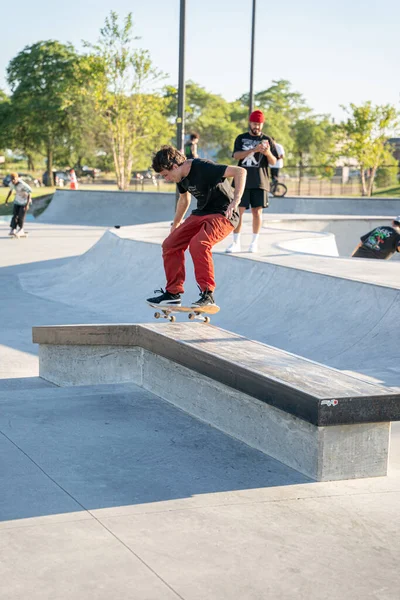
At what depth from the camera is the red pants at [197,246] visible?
687 centimetres

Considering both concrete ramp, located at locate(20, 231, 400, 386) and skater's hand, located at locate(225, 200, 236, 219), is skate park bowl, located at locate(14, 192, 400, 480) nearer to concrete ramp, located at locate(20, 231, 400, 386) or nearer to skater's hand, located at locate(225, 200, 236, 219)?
concrete ramp, located at locate(20, 231, 400, 386)

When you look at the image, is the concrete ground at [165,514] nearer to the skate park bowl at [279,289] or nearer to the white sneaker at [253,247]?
the skate park bowl at [279,289]

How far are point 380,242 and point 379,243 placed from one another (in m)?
0.02

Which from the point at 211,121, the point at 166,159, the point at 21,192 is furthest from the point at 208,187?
the point at 211,121

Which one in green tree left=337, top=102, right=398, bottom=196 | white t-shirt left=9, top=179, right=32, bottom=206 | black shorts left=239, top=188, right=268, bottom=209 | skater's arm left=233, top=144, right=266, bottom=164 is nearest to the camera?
skater's arm left=233, top=144, right=266, bottom=164

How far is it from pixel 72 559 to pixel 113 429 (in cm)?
195

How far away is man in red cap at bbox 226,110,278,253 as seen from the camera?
34.1 feet

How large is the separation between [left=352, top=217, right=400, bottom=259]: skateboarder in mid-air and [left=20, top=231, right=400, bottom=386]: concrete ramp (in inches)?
101

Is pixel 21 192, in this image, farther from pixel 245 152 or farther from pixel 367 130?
pixel 367 130

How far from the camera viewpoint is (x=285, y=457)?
4719 mm

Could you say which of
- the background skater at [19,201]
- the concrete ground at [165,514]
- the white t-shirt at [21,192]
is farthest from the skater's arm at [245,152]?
the white t-shirt at [21,192]

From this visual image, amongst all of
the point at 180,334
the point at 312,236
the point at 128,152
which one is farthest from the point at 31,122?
the point at 180,334

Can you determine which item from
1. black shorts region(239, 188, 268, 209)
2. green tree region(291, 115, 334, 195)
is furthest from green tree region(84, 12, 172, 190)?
green tree region(291, 115, 334, 195)

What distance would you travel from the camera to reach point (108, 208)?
31.2 meters
